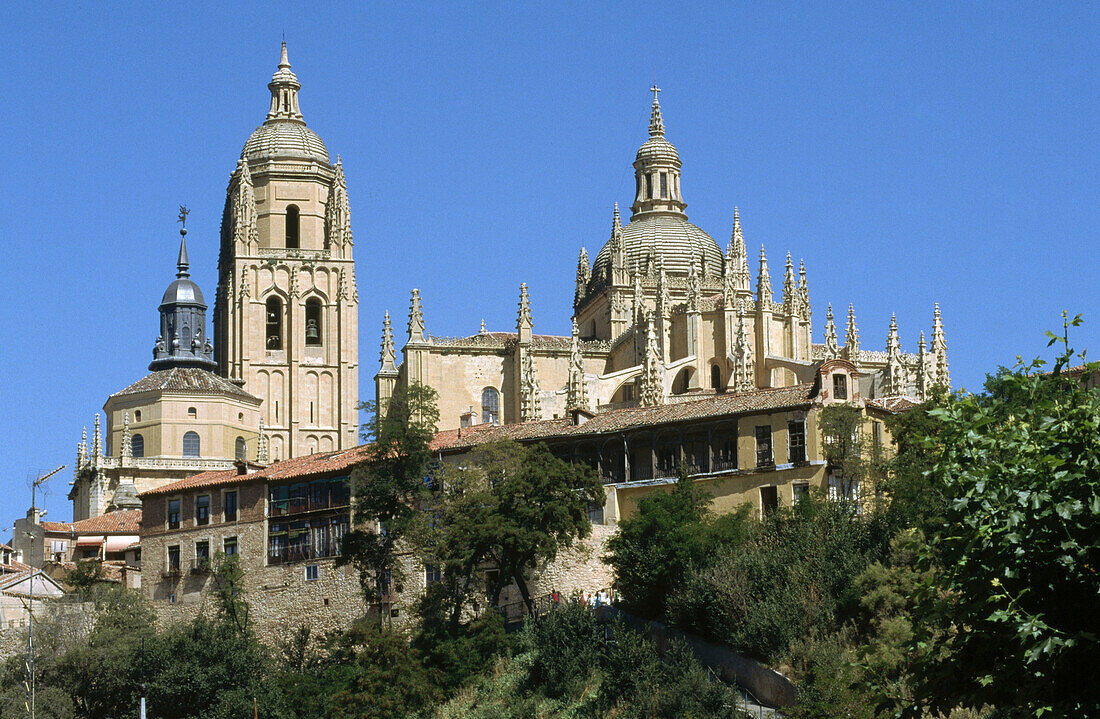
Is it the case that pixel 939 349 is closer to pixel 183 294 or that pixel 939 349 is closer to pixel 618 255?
pixel 618 255

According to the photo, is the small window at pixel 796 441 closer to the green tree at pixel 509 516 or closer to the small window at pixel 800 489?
the small window at pixel 800 489

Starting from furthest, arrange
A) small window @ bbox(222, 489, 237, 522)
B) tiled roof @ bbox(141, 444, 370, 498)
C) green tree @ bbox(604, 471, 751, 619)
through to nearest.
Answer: small window @ bbox(222, 489, 237, 522) → tiled roof @ bbox(141, 444, 370, 498) → green tree @ bbox(604, 471, 751, 619)

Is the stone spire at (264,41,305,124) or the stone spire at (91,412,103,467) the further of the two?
the stone spire at (264,41,305,124)

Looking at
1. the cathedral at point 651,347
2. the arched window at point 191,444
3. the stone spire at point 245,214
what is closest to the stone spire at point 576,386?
the cathedral at point 651,347

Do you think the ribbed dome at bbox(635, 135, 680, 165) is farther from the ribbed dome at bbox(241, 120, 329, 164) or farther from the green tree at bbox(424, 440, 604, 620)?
the green tree at bbox(424, 440, 604, 620)

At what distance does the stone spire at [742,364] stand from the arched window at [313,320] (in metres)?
36.8

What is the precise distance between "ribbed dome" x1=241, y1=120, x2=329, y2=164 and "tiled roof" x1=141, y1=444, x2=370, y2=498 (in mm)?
42378

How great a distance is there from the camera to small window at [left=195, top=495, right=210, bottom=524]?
199ft

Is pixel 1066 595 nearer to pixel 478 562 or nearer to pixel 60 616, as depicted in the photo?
pixel 478 562

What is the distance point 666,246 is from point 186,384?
956 inches

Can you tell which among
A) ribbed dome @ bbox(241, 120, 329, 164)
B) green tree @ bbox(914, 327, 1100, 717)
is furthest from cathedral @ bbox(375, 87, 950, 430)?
green tree @ bbox(914, 327, 1100, 717)

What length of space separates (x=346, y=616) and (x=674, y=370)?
23589 mm

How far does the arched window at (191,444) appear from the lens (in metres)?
85.1

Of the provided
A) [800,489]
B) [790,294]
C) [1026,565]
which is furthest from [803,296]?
[1026,565]
